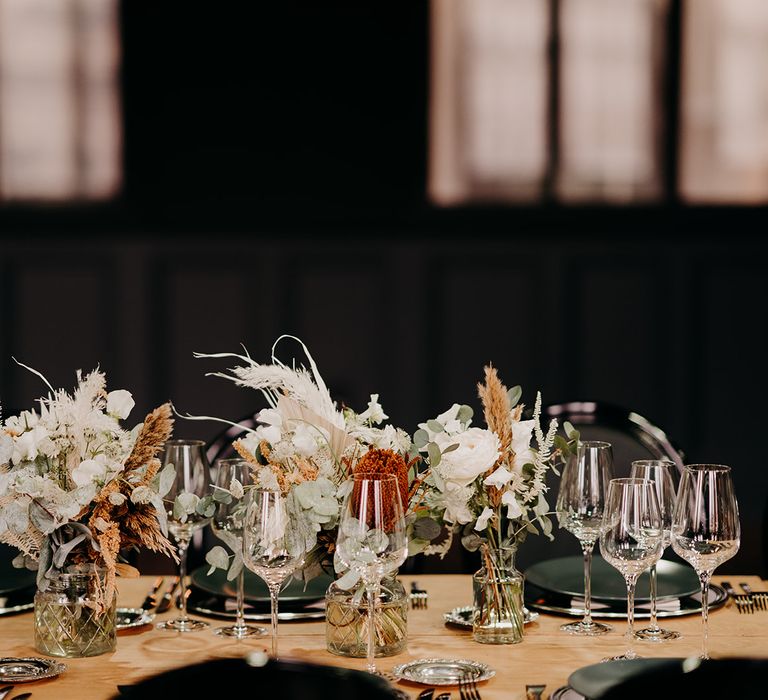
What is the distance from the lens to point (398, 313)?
205 inches

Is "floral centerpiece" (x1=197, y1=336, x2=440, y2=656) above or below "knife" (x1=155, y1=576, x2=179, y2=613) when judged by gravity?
above

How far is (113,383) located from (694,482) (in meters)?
3.91

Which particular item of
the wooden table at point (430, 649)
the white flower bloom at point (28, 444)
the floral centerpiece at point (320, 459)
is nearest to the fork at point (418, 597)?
the wooden table at point (430, 649)

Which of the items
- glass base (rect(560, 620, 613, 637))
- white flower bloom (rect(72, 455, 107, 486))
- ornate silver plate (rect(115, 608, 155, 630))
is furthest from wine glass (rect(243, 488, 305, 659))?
glass base (rect(560, 620, 613, 637))

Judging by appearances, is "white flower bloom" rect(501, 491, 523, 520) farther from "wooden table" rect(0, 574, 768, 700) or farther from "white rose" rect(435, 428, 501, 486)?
"wooden table" rect(0, 574, 768, 700)

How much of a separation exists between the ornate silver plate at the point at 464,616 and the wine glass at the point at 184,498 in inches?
14.4

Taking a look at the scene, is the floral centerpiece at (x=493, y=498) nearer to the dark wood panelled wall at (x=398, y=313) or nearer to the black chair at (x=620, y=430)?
the black chair at (x=620, y=430)

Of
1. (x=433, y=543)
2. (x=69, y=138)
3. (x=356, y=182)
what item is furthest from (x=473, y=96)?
(x=433, y=543)

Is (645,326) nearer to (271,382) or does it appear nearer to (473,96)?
(473,96)

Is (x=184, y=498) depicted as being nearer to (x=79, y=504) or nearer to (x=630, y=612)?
(x=79, y=504)

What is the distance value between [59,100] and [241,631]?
4.07 m

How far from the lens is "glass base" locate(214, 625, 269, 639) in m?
1.73

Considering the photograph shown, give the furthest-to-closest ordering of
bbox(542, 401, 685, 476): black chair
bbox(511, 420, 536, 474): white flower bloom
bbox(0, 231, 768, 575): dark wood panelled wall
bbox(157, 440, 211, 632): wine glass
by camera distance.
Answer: bbox(0, 231, 768, 575): dark wood panelled wall, bbox(542, 401, 685, 476): black chair, bbox(157, 440, 211, 632): wine glass, bbox(511, 420, 536, 474): white flower bloom

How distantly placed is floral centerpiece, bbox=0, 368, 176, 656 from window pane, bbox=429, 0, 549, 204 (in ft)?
12.3
